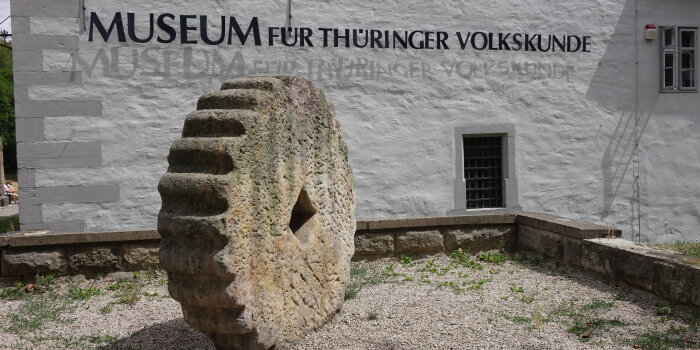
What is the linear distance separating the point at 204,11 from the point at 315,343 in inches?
200

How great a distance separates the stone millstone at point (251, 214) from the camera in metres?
3.72

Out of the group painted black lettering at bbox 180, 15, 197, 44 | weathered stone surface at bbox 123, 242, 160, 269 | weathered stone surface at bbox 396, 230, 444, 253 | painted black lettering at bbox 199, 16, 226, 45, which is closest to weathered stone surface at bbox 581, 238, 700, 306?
weathered stone surface at bbox 396, 230, 444, 253

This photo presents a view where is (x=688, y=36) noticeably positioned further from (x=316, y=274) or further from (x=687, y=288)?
(x=316, y=274)

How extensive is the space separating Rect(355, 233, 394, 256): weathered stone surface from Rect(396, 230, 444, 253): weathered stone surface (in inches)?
4.2

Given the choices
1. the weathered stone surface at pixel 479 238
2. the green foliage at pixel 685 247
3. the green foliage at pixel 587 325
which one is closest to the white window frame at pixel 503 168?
the weathered stone surface at pixel 479 238

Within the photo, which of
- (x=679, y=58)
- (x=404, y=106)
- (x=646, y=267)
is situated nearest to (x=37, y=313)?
(x=404, y=106)

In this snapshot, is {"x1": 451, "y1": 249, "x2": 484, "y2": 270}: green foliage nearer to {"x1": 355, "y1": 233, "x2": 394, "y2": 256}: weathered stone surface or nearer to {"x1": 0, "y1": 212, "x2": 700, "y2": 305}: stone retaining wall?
{"x1": 0, "y1": 212, "x2": 700, "y2": 305}: stone retaining wall

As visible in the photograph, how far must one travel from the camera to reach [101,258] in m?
7.08

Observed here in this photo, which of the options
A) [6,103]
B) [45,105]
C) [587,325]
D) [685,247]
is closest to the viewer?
[587,325]

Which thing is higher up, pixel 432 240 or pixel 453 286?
pixel 432 240

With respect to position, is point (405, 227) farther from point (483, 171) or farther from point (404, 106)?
point (483, 171)

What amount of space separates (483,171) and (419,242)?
7.15ft

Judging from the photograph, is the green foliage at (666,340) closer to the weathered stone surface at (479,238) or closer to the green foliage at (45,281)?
the weathered stone surface at (479,238)

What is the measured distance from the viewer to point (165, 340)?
4910 mm
